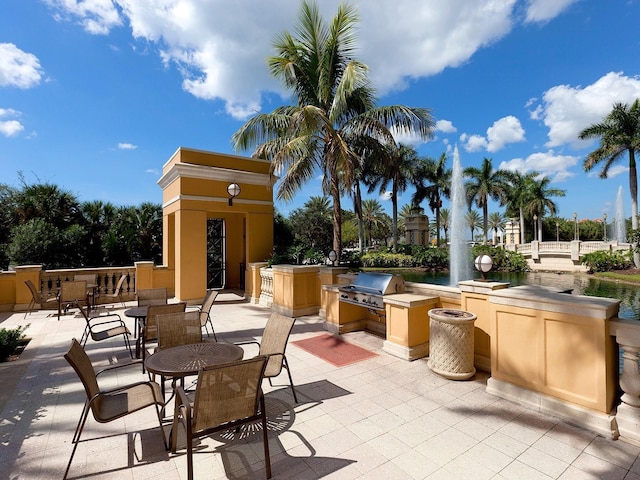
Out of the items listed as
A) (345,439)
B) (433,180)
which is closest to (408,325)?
(345,439)

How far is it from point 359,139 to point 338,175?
53.5 inches

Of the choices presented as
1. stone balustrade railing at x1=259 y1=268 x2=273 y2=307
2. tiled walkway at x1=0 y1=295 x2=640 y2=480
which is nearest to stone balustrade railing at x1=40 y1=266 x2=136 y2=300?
stone balustrade railing at x1=259 y1=268 x2=273 y2=307

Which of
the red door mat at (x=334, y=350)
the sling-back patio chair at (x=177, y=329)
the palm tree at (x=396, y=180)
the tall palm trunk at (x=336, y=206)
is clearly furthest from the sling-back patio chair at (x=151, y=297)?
the palm tree at (x=396, y=180)

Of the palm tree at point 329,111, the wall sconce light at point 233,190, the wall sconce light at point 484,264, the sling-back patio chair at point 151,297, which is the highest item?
the palm tree at point 329,111

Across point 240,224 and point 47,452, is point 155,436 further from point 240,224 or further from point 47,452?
point 240,224

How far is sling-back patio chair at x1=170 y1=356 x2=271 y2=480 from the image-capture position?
2.37 meters

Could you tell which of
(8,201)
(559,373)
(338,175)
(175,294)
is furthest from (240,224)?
(8,201)

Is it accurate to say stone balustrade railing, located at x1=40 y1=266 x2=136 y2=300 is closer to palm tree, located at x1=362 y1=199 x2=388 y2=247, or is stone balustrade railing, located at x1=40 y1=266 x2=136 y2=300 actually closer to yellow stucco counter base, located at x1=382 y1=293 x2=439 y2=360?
yellow stucco counter base, located at x1=382 y1=293 x2=439 y2=360

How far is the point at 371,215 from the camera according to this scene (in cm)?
5122

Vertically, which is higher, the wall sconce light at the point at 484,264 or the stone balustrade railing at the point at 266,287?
the wall sconce light at the point at 484,264

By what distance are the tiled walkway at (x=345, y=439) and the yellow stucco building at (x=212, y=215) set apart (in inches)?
222

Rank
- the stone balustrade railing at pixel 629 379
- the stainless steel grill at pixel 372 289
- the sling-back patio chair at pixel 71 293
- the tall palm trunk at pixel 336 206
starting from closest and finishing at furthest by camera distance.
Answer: the stone balustrade railing at pixel 629 379 < the stainless steel grill at pixel 372 289 < the sling-back patio chair at pixel 71 293 < the tall palm trunk at pixel 336 206

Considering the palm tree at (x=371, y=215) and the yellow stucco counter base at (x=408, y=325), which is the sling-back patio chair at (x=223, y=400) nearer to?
the yellow stucco counter base at (x=408, y=325)

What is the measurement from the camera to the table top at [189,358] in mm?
3107
